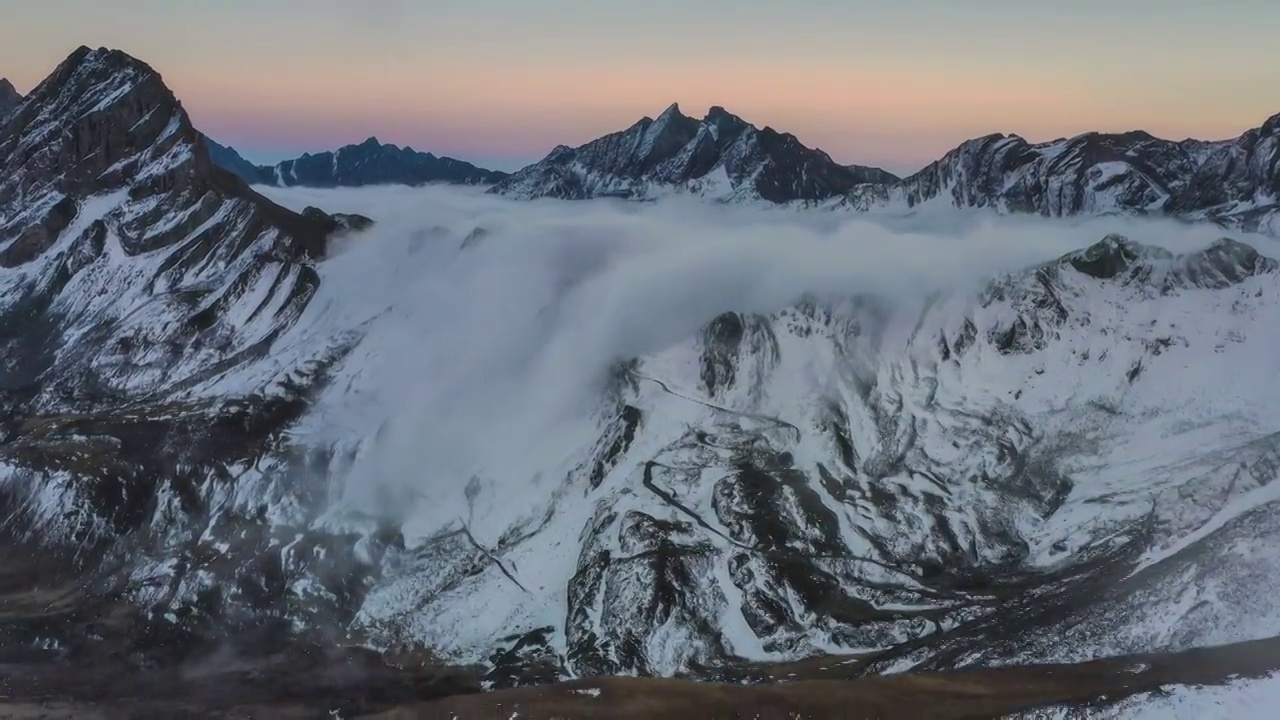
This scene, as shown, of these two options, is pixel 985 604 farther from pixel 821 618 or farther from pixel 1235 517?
pixel 1235 517

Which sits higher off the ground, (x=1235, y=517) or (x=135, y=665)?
(x=1235, y=517)

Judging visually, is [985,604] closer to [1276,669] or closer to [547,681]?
[1276,669]

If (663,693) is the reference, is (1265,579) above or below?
above

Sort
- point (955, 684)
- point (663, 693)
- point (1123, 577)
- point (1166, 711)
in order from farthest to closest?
point (1123, 577) → point (663, 693) → point (955, 684) → point (1166, 711)

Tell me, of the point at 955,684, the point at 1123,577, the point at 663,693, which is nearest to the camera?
the point at 955,684

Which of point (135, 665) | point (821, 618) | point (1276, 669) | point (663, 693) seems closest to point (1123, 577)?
point (1276, 669)

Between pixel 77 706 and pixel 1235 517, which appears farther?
pixel 1235 517

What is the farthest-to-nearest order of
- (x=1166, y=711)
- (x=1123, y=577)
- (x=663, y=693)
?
(x=1123, y=577) < (x=663, y=693) < (x=1166, y=711)

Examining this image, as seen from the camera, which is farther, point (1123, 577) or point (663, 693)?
point (1123, 577)

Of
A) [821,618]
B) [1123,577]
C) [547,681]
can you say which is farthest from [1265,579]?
[547,681]
